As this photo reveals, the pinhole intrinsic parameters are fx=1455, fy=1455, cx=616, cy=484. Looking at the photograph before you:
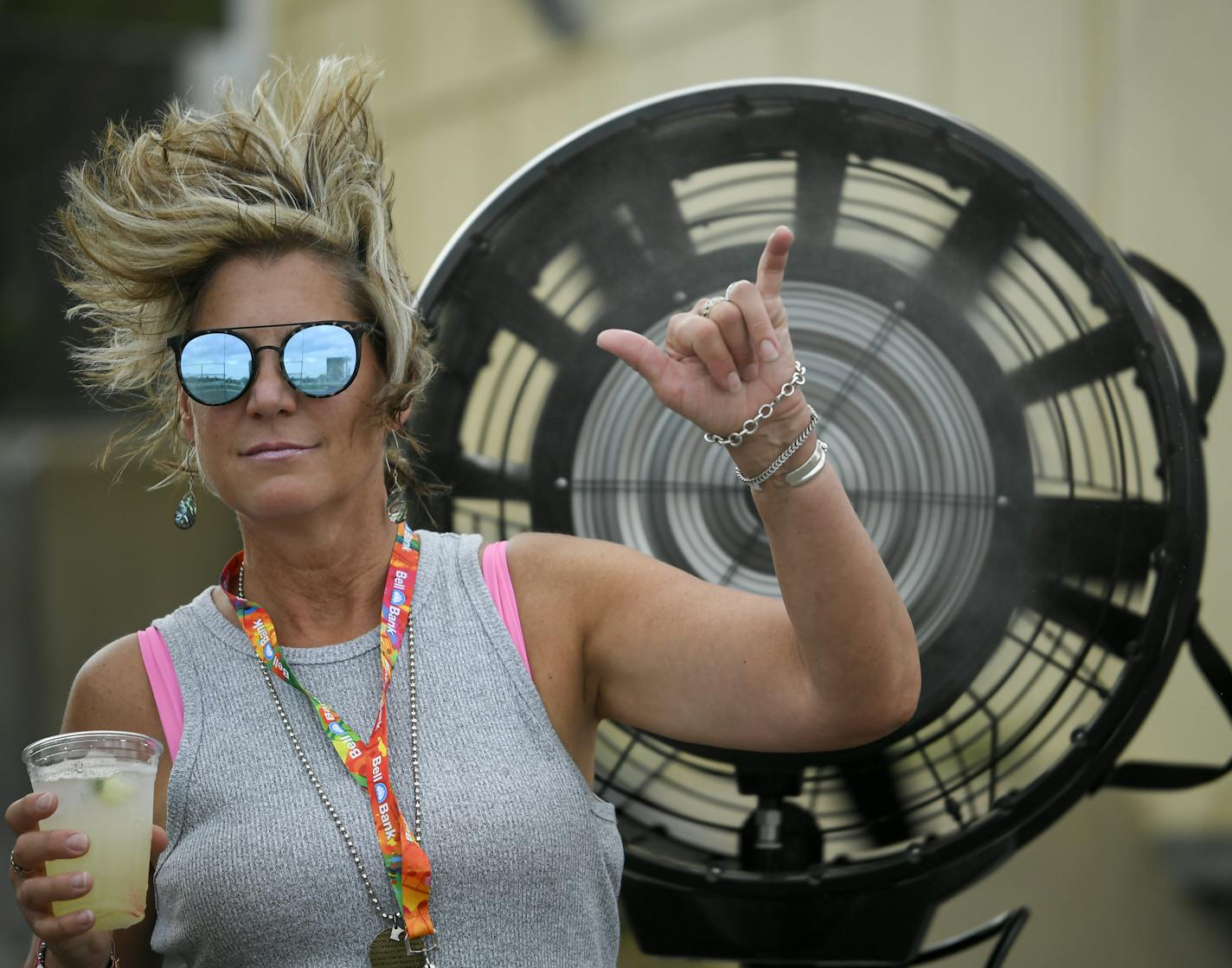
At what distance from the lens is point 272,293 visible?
1578 mm

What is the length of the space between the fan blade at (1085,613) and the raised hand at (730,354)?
19.8 inches

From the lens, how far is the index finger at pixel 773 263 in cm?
117

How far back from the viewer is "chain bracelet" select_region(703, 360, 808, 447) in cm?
122

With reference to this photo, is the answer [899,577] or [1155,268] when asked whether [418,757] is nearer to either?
[899,577]

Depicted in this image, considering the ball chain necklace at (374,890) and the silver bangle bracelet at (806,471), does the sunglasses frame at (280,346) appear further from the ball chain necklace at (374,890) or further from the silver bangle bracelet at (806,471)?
the silver bangle bracelet at (806,471)

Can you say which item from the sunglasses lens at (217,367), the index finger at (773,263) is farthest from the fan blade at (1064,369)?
the sunglasses lens at (217,367)

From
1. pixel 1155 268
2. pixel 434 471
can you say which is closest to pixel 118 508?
pixel 434 471

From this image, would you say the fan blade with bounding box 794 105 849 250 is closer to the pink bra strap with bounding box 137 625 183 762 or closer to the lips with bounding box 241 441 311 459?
the lips with bounding box 241 441 311 459

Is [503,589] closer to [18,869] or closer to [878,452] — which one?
[878,452]

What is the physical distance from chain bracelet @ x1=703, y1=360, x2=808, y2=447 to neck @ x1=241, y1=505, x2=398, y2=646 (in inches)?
21.2

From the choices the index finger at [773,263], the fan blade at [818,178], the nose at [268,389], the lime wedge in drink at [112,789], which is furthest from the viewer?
the fan blade at [818,178]

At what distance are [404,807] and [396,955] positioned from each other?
14 centimetres

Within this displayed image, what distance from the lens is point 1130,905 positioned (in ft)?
7.52

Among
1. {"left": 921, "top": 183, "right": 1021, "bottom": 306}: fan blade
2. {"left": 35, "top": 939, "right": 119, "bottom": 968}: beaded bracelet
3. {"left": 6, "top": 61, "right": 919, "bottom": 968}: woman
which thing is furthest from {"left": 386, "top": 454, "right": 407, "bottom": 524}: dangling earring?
{"left": 921, "top": 183, "right": 1021, "bottom": 306}: fan blade
